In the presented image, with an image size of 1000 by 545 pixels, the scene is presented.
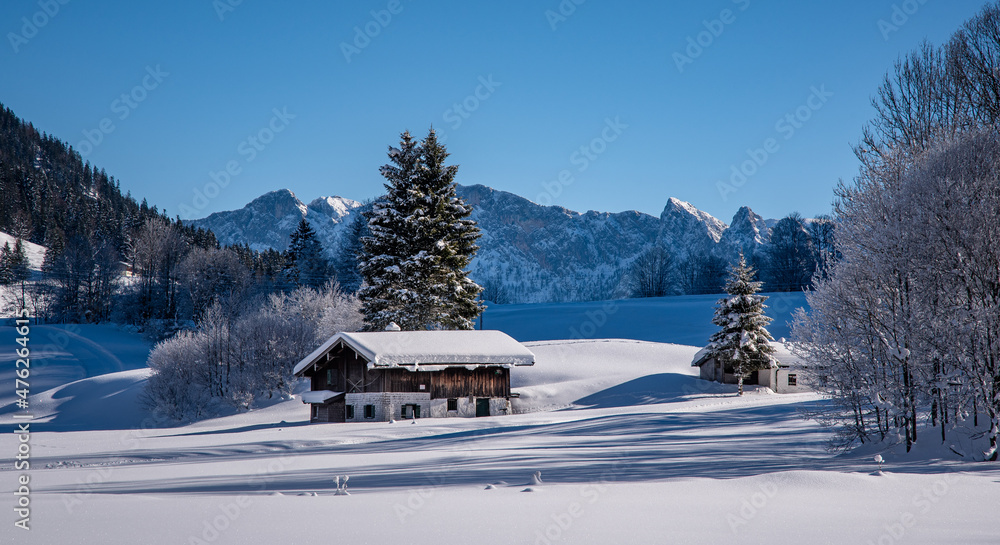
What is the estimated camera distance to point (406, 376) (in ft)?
104

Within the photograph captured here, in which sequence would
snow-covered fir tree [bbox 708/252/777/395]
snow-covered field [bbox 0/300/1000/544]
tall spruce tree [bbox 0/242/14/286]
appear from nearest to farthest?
snow-covered field [bbox 0/300/1000/544]
snow-covered fir tree [bbox 708/252/777/395]
tall spruce tree [bbox 0/242/14/286]

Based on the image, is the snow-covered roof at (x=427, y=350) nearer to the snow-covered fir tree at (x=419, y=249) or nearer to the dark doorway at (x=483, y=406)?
the dark doorway at (x=483, y=406)

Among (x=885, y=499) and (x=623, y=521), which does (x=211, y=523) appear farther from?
(x=885, y=499)

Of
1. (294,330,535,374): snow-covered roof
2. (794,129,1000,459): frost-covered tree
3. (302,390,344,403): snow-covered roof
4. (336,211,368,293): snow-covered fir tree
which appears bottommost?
(302,390,344,403): snow-covered roof

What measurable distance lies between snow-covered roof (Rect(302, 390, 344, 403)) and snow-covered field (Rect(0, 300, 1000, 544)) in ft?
27.7

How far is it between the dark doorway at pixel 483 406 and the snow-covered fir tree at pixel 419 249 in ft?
23.7

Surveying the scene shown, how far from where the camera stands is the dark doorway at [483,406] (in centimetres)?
3297

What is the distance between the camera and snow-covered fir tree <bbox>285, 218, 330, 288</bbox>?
2990 inches

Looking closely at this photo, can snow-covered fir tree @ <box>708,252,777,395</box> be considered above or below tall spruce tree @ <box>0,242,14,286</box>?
below

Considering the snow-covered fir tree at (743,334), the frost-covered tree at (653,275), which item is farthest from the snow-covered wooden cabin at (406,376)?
the frost-covered tree at (653,275)

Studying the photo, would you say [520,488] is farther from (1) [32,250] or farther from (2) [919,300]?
(1) [32,250]

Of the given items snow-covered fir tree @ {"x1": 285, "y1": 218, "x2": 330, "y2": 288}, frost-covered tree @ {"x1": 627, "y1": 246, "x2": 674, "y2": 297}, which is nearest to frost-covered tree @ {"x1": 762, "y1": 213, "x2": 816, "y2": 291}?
frost-covered tree @ {"x1": 627, "y1": 246, "x2": 674, "y2": 297}

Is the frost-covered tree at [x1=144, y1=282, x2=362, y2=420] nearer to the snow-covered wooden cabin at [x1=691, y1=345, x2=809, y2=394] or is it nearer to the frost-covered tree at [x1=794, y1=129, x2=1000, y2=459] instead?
the snow-covered wooden cabin at [x1=691, y1=345, x2=809, y2=394]

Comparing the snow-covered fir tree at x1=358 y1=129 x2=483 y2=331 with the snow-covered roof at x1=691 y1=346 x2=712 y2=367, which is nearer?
the snow-covered fir tree at x1=358 y1=129 x2=483 y2=331
